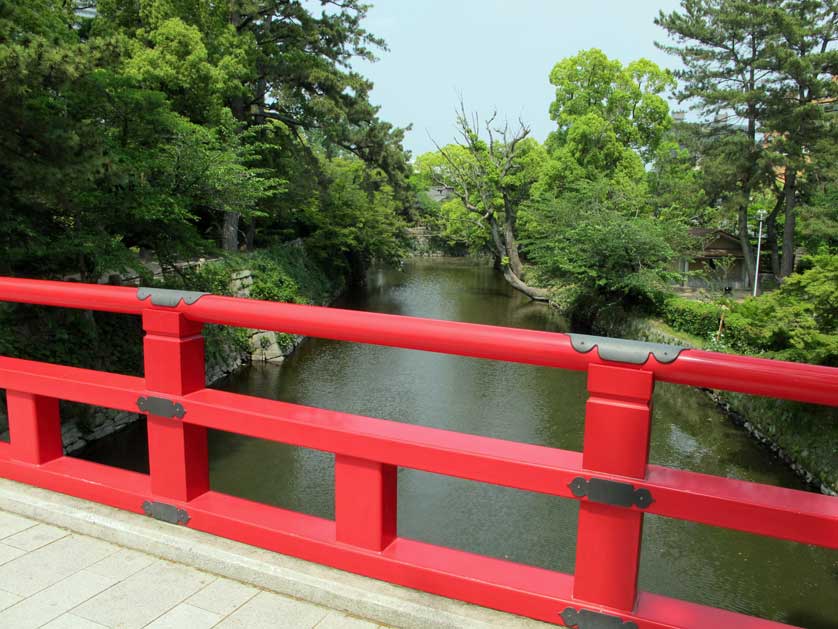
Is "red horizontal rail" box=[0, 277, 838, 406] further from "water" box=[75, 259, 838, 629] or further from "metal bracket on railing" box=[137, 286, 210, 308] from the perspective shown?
"water" box=[75, 259, 838, 629]

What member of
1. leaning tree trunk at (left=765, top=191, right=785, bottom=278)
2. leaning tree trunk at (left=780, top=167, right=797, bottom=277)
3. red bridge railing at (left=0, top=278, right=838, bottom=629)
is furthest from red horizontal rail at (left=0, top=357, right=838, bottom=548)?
leaning tree trunk at (left=765, top=191, right=785, bottom=278)

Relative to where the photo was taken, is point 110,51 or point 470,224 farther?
point 470,224

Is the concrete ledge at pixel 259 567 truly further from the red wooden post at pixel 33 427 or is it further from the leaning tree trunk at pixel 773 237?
the leaning tree trunk at pixel 773 237

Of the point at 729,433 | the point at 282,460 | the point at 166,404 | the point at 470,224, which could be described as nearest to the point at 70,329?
the point at 282,460

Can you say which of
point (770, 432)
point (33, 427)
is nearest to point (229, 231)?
point (770, 432)

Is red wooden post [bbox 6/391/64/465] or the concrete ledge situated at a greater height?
red wooden post [bbox 6/391/64/465]

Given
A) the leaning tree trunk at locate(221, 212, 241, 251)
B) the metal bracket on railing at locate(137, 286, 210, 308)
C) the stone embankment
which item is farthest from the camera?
the leaning tree trunk at locate(221, 212, 241, 251)

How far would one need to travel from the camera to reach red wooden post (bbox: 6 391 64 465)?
2502 mm

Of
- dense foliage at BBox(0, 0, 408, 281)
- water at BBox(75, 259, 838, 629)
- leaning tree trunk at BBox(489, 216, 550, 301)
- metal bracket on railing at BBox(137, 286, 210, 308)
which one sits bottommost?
water at BBox(75, 259, 838, 629)

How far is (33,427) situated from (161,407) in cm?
78

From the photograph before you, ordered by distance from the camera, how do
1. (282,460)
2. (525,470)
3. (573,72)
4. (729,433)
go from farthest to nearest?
1. (573,72)
2. (729,433)
3. (282,460)
4. (525,470)

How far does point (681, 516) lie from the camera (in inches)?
59.9

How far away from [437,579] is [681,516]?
0.73m

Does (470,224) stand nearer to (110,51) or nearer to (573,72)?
→ (573,72)
